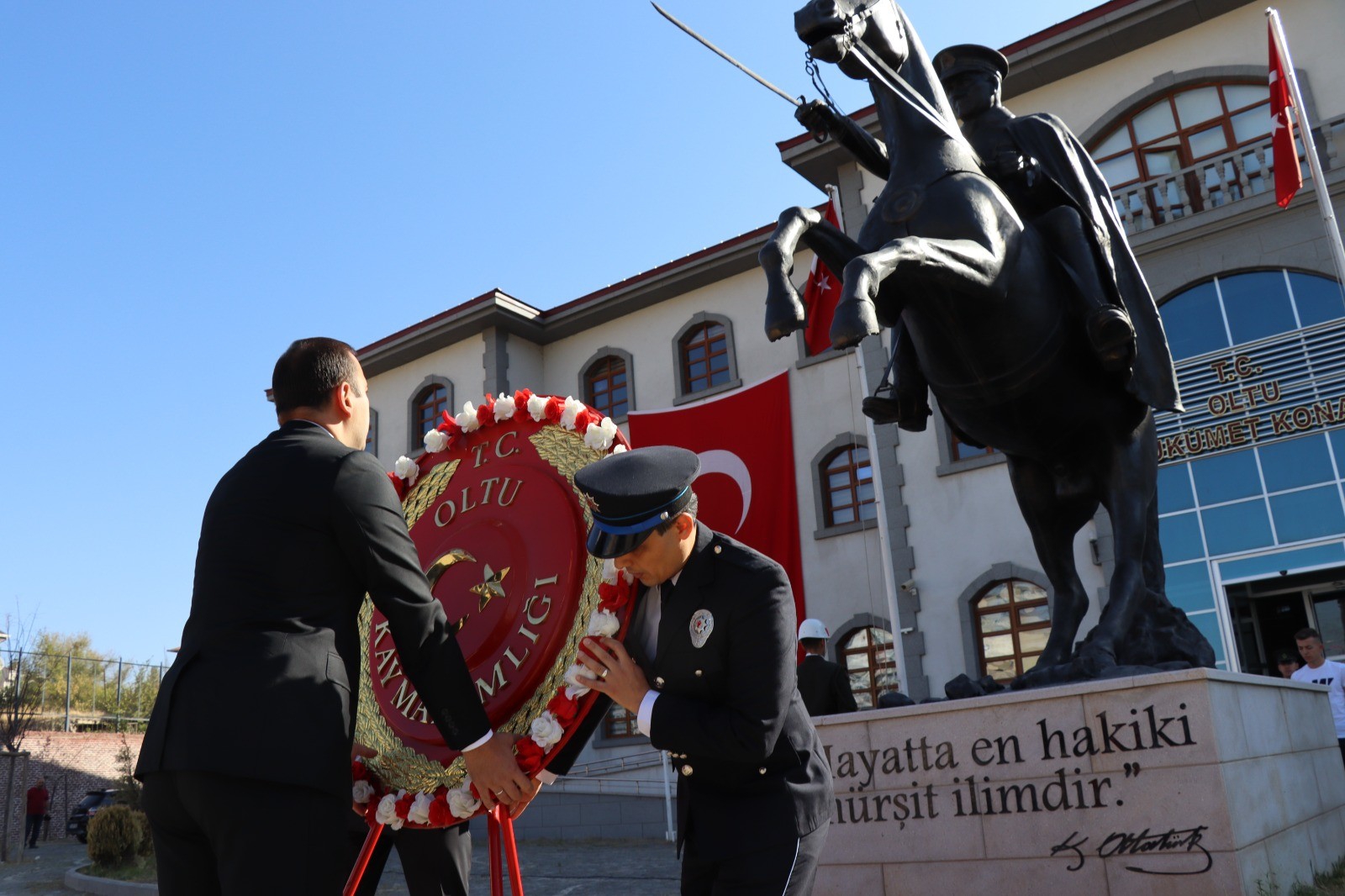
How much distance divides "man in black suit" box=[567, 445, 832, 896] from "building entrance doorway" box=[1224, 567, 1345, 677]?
13.7 metres

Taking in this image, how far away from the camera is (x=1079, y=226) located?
4770 millimetres

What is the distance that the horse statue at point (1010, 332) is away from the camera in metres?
4.35

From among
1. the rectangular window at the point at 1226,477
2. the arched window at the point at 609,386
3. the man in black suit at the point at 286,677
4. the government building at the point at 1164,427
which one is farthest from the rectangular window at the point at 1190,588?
the man in black suit at the point at 286,677

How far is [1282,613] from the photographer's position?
14.3m

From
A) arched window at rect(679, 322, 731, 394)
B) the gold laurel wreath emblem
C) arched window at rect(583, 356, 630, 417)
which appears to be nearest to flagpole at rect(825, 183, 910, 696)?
arched window at rect(679, 322, 731, 394)

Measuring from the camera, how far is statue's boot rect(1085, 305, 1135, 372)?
14.4 ft

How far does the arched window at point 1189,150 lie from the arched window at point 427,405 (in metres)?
15.5

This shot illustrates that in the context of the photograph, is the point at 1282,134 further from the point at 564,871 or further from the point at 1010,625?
the point at 564,871

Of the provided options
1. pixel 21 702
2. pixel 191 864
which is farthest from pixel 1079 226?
pixel 21 702

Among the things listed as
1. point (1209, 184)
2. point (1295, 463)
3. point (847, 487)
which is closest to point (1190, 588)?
point (1295, 463)

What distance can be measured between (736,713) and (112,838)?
12.5 metres

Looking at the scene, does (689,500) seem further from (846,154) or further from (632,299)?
(632,299)

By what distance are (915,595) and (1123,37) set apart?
9.15 meters

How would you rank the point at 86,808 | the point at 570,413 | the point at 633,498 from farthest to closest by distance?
the point at 86,808, the point at 570,413, the point at 633,498
